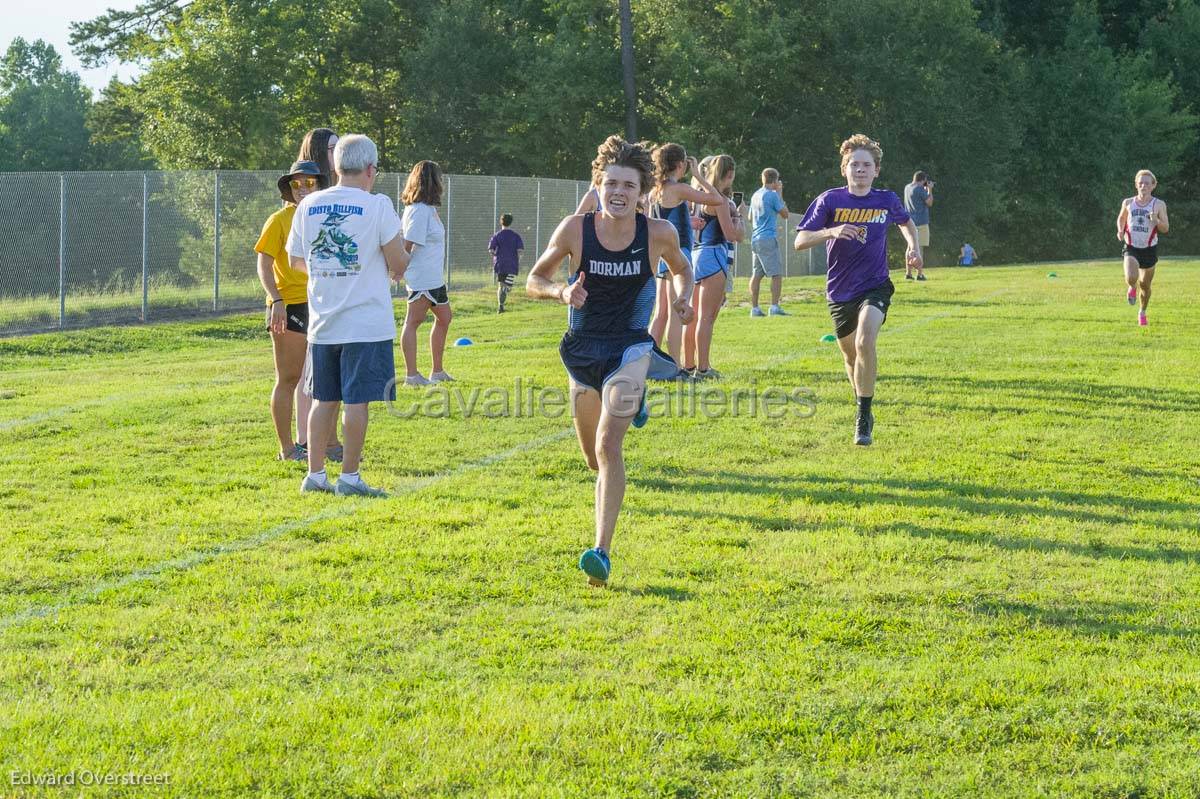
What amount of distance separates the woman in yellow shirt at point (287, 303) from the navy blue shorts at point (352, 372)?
62 cm

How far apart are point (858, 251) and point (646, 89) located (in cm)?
3827

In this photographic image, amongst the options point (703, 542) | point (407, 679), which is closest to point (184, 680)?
point (407, 679)

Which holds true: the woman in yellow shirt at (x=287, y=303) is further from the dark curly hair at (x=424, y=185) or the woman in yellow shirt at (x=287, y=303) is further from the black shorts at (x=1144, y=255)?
the black shorts at (x=1144, y=255)

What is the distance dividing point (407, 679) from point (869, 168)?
6250mm

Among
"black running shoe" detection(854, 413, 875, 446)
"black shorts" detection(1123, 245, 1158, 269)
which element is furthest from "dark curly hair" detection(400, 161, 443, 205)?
"black shorts" detection(1123, 245, 1158, 269)

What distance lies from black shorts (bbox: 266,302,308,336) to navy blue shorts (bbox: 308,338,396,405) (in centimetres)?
70

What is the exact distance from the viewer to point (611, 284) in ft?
20.7

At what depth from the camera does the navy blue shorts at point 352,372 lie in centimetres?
734

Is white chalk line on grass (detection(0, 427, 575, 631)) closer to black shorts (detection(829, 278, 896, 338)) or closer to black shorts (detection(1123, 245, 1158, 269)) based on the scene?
black shorts (detection(829, 278, 896, 338))

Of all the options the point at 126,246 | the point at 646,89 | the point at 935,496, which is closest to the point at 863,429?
the point at 935,496

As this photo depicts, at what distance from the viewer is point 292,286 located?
8047 mm

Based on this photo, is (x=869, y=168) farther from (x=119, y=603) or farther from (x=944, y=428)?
(x=119, y=603)

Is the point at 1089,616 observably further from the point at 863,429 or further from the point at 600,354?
the point at 863,429

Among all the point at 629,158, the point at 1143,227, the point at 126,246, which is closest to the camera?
the point at 629,158
